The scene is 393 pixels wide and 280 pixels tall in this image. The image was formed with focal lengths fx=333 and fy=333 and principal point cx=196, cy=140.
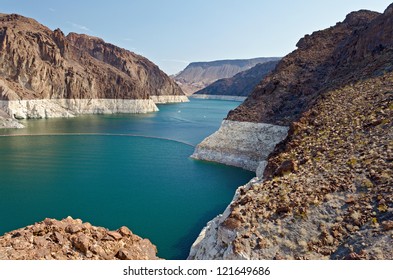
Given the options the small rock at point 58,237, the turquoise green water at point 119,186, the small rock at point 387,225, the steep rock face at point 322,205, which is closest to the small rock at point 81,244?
the small rock at point 58,237

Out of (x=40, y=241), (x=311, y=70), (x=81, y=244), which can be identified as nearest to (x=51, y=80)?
(x=311, y=70)

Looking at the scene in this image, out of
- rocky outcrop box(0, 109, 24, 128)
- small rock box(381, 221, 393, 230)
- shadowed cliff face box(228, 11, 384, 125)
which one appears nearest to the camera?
small rock box(381, 221, 393, 230)

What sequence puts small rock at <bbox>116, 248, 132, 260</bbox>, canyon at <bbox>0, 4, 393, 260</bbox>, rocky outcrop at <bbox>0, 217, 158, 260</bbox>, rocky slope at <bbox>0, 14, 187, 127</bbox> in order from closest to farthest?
rocky outcrop at <bbox>0, 217, 158, 260</bbox>, small rock at <bbox>116, 248, 132, 260</bbox>, canyon at <bbox>0, 4, 393, 260</bbox>, rocky slope at <bbox>0, 14, 187, 127</bbox>

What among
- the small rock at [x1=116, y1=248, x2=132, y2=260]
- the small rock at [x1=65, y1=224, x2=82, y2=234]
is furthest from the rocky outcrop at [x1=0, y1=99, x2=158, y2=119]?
the small rock at [x1=116, y1=248, x2=132, y2=260]

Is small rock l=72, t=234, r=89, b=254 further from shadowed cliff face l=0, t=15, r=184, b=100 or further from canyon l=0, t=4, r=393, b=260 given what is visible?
shadowed cliff face l=0, t=15, r=184, b=100

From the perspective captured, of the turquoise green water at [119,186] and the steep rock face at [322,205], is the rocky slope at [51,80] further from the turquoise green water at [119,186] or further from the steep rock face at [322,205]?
the steep rock face at [322,205]

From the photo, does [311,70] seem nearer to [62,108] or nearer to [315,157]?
[315,157]
